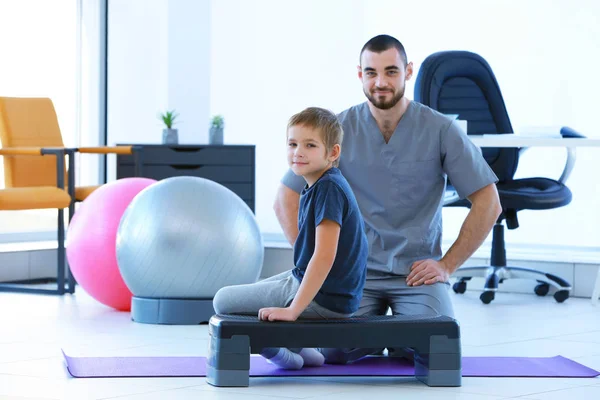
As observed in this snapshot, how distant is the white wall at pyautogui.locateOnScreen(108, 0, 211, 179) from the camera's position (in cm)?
671

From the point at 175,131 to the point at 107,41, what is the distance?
1105mm

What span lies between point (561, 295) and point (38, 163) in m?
2.84

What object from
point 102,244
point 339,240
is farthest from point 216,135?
point 339,240

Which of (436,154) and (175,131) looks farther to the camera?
(175,131)

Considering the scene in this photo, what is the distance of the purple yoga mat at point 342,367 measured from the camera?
121 inches

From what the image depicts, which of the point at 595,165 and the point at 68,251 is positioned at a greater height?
the point at 595,165

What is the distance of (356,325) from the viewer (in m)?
2.87

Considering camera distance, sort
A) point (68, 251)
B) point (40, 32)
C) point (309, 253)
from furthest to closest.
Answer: point (40, 32)
point (68, 251)
point (309, 253)

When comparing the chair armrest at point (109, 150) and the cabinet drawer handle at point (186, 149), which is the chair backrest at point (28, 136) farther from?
the cabinet drawer handle at point (186, 149)

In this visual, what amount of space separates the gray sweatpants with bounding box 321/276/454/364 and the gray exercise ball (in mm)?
912

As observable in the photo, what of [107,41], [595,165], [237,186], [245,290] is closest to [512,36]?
[595,165]

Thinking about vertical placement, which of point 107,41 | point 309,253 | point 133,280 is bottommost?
point 133,280

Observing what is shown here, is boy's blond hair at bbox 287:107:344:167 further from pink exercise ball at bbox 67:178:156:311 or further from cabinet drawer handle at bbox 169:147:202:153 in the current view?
cabinet drawer handle at bbox 169:147:202:153

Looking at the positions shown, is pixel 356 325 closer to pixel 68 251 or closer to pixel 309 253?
pixel 309 253
